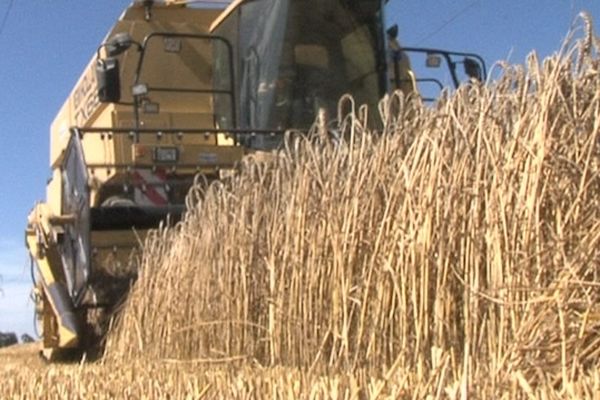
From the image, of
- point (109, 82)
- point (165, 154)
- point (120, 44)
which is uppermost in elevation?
point (120, 44)

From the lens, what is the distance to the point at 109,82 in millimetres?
9492

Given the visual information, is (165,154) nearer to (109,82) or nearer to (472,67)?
(109,82)

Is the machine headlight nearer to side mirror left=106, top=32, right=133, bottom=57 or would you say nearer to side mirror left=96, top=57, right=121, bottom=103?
side mirror left=96, top=57, right=121, bottom=103

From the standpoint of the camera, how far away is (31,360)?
1027 centimetres

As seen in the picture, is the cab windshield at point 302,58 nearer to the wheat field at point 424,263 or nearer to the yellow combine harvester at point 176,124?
A: the yellow combine harvester at point 176,124

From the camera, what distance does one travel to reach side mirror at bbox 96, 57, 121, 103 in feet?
31.0

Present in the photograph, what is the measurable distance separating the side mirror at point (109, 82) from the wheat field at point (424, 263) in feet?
9.05

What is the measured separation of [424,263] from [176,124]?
549cm

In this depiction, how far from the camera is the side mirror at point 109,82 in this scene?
9.46 meters

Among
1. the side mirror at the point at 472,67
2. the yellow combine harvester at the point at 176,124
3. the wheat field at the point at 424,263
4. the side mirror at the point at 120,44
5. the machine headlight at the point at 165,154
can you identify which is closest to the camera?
the wheat field at the point at 424,263

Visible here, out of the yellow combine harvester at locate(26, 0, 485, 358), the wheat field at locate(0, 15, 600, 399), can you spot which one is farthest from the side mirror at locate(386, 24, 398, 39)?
the wheat field at locate(0, 15, 600, 399)

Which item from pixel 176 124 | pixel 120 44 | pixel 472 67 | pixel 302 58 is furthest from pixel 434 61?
pixel 120 44

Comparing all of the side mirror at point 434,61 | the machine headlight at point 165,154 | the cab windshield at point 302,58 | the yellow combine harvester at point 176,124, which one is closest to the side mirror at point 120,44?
the yellow combine harvester at point 176,124

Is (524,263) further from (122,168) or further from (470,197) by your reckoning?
(122,168)
